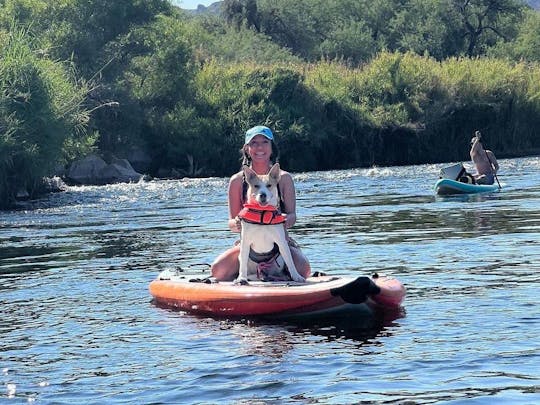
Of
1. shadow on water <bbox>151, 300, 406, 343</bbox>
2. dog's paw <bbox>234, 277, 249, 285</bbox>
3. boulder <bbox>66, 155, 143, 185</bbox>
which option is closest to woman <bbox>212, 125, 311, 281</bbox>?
dog's paw <bbox>234, 277, 249, 285</bbox>

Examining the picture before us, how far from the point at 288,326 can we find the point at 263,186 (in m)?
1.29

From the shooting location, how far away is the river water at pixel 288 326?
7.36m

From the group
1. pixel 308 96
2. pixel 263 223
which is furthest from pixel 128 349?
pixel 308 96

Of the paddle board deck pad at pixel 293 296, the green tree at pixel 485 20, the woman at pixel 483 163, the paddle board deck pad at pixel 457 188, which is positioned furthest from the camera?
the green tree at pixel 485 20

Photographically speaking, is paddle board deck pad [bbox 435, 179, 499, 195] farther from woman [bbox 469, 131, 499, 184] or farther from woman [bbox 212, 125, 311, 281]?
woman [bbox 212, 125, 311, 281]

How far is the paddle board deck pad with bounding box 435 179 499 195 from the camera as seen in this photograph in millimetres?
24703

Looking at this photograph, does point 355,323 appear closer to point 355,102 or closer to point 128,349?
point 128,349

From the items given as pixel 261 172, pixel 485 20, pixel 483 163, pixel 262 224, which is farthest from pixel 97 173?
pixel 485 20

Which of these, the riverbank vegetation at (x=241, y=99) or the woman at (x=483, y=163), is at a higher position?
the riverbank vegetation at (x=241, y=99)

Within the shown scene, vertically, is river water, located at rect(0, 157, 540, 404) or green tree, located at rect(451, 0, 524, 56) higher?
green tree, located at rect(451, 0, 524, 56)

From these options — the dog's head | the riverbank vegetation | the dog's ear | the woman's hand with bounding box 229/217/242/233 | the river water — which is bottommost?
the river water

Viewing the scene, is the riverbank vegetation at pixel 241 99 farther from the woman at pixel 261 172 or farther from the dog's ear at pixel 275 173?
the dog's ear at pixel 275 173

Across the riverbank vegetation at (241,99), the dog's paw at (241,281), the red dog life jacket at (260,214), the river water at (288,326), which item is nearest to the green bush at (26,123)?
the riverbank vegetation at (241,99)

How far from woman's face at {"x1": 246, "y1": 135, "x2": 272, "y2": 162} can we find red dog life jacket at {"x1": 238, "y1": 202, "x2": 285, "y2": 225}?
0.50 m
